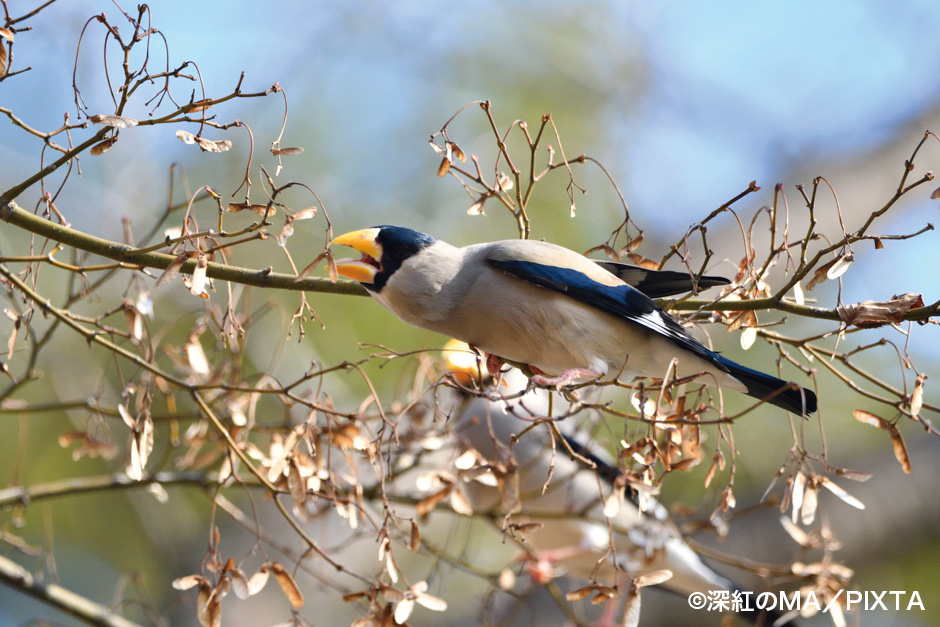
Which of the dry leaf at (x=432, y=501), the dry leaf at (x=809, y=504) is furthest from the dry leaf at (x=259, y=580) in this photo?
the dry leaf at (x=809, y=504)

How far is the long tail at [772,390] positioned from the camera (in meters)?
2.09

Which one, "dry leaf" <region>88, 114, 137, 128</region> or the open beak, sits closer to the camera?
"dry leaf" <region>88, 114, 137, 128</region>

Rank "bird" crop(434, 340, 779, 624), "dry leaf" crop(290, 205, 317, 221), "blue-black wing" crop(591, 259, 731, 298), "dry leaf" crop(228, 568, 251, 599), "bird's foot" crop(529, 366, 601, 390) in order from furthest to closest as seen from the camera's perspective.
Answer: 1. "bird" crop(434, 340, 779, 624)
2. "blue-black wing" crop(591, 259, 731, 298)
3. "bird's foot" crop(529, 366, 601, 390)
4. "dry leaf" crop(228, 568, 251, 599)
5. "dry leaf" crop(290, 205, 317, 221)

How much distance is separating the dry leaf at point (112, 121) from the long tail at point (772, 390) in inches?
61.9

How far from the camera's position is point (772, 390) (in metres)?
2.21

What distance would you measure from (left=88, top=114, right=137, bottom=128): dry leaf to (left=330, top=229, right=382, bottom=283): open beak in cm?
65

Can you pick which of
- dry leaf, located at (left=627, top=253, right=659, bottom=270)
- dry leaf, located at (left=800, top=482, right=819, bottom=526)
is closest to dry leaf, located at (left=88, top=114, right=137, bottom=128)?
dry leaf, located at (left=627, top=253, right=659, bottom=270)

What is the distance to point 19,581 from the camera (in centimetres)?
243

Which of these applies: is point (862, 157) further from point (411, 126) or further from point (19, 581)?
point (19, 581)

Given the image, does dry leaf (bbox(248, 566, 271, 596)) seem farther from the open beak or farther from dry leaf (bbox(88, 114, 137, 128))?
dry leaf (bbox(88, 114, 137, 128))

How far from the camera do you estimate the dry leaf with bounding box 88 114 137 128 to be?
1.62m

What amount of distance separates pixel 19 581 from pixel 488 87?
7.54m

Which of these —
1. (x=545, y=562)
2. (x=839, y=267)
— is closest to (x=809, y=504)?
(x=839, y=267)

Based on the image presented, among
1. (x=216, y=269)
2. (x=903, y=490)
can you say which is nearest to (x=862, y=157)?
(x=903, y=490)
